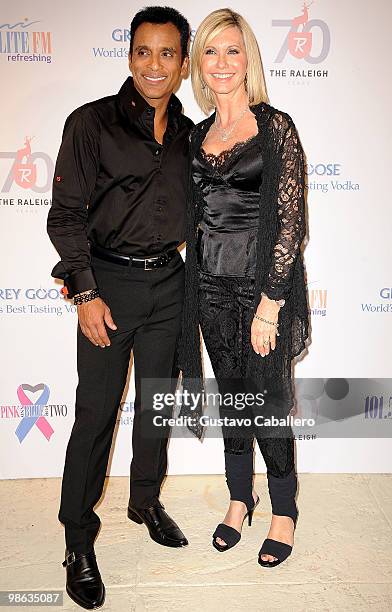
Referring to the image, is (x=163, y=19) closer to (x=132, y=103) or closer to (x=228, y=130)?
(x=132, y=103)

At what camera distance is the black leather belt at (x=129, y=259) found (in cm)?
234

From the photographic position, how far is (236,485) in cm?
264

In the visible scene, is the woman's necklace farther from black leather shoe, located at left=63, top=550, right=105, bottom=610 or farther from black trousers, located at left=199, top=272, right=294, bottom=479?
black leather shoe, located at left=63, top=550, right=105, bottom=610

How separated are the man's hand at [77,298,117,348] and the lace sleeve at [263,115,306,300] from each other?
0.61m

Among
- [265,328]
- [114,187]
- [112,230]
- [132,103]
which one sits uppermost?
[132,103]

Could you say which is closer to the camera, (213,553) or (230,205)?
(230,205)

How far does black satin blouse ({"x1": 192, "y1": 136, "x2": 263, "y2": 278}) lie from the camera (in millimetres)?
2203

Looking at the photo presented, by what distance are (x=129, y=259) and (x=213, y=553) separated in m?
1.30

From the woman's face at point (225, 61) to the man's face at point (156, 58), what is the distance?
0.13 metres

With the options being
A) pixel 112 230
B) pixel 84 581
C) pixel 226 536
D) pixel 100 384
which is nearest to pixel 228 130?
pixel 112 230

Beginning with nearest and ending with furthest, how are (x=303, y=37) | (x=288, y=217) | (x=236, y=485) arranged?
(x=288, y=217) → (x=236, y=485) → (x=303, y=37)

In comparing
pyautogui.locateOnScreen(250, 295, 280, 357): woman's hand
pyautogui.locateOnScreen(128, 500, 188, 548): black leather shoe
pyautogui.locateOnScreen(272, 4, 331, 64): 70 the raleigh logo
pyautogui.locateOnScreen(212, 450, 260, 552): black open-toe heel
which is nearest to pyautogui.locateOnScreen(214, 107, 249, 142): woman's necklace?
pyautogui.locateOnScreen(250, 295, 280, 357): woman's hand

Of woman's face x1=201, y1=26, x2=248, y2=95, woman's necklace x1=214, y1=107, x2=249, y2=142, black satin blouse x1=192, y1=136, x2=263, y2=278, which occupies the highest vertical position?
woman's face x1=201, y1=26, x2=248, y2=95

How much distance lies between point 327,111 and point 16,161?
1.51 m
